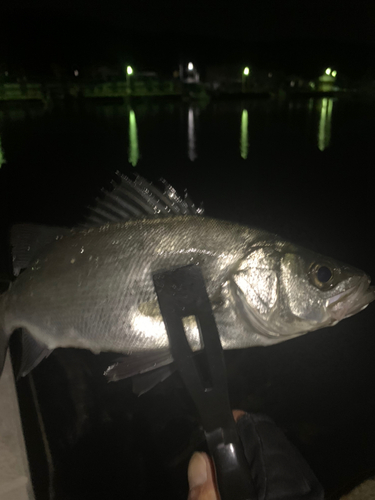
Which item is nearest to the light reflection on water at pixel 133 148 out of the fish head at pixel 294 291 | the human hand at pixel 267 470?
the fish head at pixel 294 291

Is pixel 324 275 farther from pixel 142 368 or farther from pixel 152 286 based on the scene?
pixel 142 368

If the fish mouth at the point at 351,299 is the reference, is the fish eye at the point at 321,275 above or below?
above

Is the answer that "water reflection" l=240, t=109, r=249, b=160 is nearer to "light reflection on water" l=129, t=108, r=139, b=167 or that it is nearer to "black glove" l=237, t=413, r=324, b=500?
"light reflection on water" l=129, t=108, r=139, b=167

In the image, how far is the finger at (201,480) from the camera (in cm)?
165

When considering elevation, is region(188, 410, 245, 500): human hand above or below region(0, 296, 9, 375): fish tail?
below

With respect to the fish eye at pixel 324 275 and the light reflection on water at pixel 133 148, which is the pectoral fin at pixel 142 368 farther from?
the light reflection on water at pixel 133 148

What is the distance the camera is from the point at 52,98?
50.2 m

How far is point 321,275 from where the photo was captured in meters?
1.69

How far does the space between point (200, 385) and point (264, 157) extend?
502 inches

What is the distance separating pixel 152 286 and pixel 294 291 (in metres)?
0.76

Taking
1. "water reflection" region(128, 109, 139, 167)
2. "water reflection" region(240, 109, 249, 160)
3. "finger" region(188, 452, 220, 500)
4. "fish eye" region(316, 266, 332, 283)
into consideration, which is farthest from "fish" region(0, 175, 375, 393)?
"water reflection" region(240, 109, 249, 160)

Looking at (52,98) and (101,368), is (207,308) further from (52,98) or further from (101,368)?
(52,98)

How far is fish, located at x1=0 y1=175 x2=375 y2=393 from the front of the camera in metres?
1.69

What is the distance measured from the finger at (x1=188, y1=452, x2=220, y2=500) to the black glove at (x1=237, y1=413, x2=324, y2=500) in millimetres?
221
